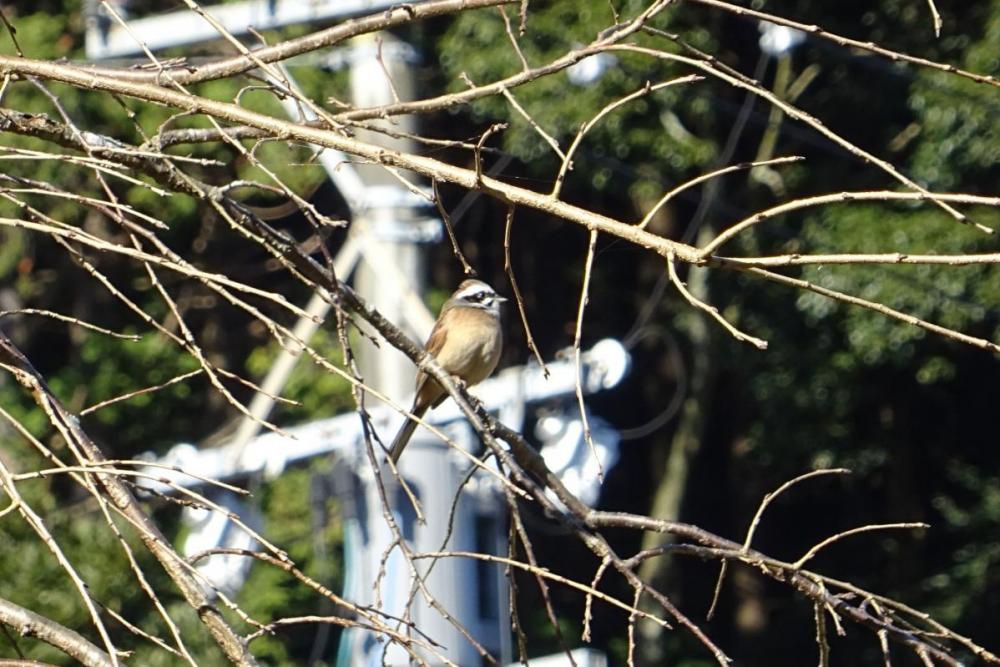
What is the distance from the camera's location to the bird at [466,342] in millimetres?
5672

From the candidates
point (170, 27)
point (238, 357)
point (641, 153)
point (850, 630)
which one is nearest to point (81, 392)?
point (238, 357)

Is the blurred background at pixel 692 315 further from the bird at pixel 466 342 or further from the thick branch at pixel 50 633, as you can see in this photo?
the thick branch at pixel 50 633

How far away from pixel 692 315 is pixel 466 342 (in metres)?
4.76

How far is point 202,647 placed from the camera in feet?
22.4

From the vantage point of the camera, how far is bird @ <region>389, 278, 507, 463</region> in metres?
5.67

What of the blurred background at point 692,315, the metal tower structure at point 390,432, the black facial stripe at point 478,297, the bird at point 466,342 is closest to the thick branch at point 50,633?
the bird at point 466,342

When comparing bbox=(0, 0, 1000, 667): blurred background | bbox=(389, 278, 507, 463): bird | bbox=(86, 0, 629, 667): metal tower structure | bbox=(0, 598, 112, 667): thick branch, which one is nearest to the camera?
bbox=(0, 598, 112, 667): thick branch

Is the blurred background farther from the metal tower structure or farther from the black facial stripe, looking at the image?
the black facial stripe

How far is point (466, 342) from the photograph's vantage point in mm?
5691

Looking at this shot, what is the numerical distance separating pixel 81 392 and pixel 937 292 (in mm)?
4595

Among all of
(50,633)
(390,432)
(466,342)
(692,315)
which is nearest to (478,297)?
(466,342)

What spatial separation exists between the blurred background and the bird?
71.7 inches

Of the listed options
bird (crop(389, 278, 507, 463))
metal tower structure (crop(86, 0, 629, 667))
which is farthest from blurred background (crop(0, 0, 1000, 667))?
bird (crop(389, 278, 507, 463))

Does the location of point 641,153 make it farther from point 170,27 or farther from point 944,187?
point 170,27
